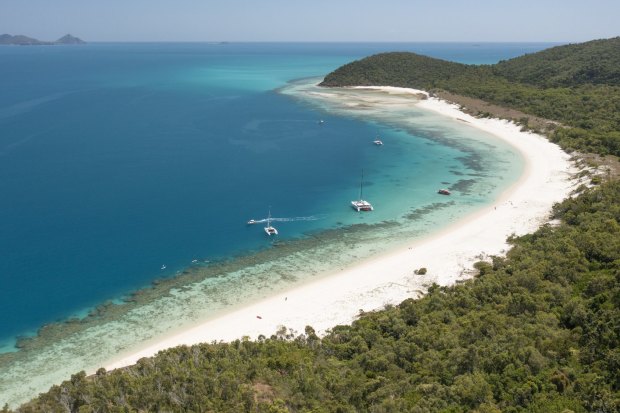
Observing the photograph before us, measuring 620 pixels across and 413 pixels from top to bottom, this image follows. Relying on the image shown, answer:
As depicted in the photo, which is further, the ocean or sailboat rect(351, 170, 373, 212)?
sailboat rect(351, 170, 373, 212)

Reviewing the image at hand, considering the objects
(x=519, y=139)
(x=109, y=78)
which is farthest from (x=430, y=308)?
(x=109, y=78)

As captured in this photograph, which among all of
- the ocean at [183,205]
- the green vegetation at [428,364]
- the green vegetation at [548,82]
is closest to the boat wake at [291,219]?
the ocean at [183,205]

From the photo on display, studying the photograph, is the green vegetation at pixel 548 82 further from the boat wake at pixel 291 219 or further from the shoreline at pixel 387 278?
the boat wake at pixel 291 219

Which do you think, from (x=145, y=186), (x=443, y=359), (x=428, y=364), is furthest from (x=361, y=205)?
(x=428, y=364)

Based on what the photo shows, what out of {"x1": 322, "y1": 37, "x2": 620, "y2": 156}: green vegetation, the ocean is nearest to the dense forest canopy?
the ocean

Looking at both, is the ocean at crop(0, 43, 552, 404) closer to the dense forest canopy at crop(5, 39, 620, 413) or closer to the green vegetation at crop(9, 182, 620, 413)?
the green vegetation at crop(9, 182, 620, 413)

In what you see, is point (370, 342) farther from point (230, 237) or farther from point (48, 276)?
point (48, 276)
